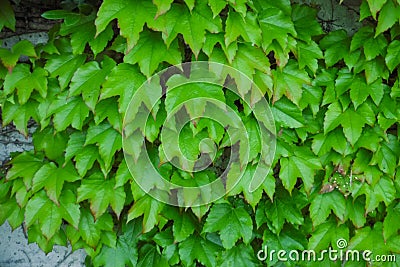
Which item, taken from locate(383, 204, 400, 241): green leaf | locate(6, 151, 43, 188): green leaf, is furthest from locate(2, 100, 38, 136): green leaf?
locate(383, 204, 400, 241): green leaf

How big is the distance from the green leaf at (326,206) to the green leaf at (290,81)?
37 cm

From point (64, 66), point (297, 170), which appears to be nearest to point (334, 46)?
point (297, 170)

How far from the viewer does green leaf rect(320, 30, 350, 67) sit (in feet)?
5.10

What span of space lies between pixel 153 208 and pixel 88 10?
0.73 meters

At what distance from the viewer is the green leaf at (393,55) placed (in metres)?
1.47

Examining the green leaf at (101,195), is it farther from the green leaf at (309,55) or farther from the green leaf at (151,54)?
the green leaf at (309,55)

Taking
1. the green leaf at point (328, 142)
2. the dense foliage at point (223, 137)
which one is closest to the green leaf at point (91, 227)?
the dense foliage at point (223, 137)

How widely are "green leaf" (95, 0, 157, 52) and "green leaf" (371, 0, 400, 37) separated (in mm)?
→ 718

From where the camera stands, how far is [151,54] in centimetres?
130

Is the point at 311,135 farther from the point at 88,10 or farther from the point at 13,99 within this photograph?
the point at 13,99

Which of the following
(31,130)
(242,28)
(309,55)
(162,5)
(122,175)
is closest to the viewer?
(162,5)

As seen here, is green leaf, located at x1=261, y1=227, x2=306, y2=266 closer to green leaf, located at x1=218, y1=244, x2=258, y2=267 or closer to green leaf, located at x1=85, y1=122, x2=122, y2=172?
green leaf, located at x1=218, y1=244, x2=258, y2=267

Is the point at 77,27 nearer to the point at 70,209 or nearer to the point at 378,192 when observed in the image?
the point at 70,209

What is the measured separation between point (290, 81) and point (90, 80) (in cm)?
66
